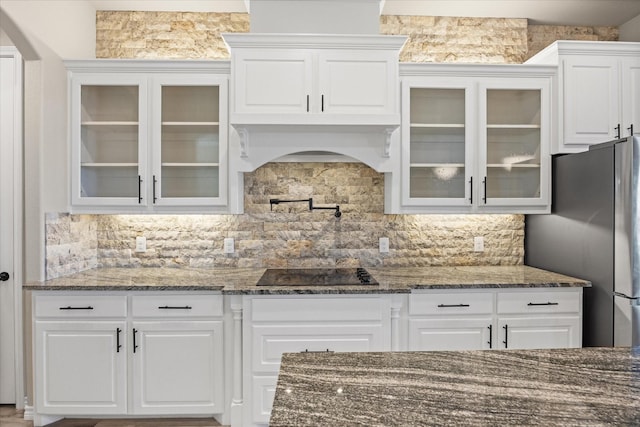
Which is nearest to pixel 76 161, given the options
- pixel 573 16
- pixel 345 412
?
pixel 345 412

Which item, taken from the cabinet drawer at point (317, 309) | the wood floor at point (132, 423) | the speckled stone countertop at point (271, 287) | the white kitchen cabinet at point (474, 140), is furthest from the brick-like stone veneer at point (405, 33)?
the wood floor at point (132, 423)

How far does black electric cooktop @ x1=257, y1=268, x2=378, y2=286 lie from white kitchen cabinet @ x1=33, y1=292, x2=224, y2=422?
16.3 inches

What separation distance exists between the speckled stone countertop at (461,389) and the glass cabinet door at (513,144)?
187 centimetres

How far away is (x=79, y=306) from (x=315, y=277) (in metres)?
1.50

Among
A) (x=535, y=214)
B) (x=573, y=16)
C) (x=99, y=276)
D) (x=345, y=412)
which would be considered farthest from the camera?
(x=573, y=16)

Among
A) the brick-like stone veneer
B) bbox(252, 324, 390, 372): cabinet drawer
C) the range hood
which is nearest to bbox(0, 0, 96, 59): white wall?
the brick-like stone veneer

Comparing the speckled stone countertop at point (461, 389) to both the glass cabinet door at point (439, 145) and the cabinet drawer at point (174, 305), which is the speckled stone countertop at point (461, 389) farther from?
the glass cabinet door at point (439, 145)

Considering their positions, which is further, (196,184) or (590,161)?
(196,184)

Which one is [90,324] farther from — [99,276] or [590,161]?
[590,161]

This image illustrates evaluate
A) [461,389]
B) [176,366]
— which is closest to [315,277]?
[176,366]

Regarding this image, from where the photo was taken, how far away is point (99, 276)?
279 cm

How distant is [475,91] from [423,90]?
0.37 meters

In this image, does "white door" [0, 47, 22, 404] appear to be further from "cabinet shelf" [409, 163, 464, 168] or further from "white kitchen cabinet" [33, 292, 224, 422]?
"cabinet shelf" [409, 163, 464, 168]

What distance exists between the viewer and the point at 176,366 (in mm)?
2490
